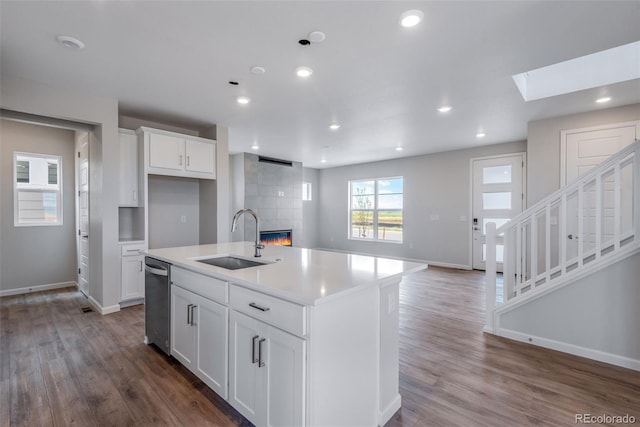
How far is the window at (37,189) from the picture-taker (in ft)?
14.4

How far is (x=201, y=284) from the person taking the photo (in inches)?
79.7

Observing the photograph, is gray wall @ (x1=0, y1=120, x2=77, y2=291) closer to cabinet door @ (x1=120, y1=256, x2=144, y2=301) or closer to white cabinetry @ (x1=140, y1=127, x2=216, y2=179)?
cabinet door @ (x1=120, y1=256, x2=144, y2=301)

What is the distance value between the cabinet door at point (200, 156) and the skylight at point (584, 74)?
407 centimetres

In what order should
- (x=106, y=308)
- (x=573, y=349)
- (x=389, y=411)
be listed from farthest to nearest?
(x=106, y=308), (x=573, y=349), (x=389, y=411)

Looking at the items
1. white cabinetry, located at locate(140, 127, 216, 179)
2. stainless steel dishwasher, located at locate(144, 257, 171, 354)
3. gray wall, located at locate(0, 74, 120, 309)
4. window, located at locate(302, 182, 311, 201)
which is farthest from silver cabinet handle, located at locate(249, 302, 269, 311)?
window, located at locate(302, 182, 311, 201)

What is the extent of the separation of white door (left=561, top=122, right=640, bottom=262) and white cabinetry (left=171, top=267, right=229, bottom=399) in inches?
170

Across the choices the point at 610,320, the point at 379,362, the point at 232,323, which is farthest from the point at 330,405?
the point at 610,320

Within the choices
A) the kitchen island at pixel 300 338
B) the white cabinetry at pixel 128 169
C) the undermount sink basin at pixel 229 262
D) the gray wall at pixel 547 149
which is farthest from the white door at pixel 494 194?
the white cabinetry at pixel 128 169

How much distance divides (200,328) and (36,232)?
433 cm

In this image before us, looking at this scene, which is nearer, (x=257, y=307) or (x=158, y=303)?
(x=257, y=307)

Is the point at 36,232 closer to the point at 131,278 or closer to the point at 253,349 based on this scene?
the point at 131,278

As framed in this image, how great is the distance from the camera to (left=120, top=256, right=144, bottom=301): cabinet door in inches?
149

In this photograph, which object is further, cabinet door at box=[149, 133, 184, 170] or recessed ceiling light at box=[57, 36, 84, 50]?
cabinet door at box=[149, 133, 184, 170]

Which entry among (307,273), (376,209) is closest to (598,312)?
(307,273)
